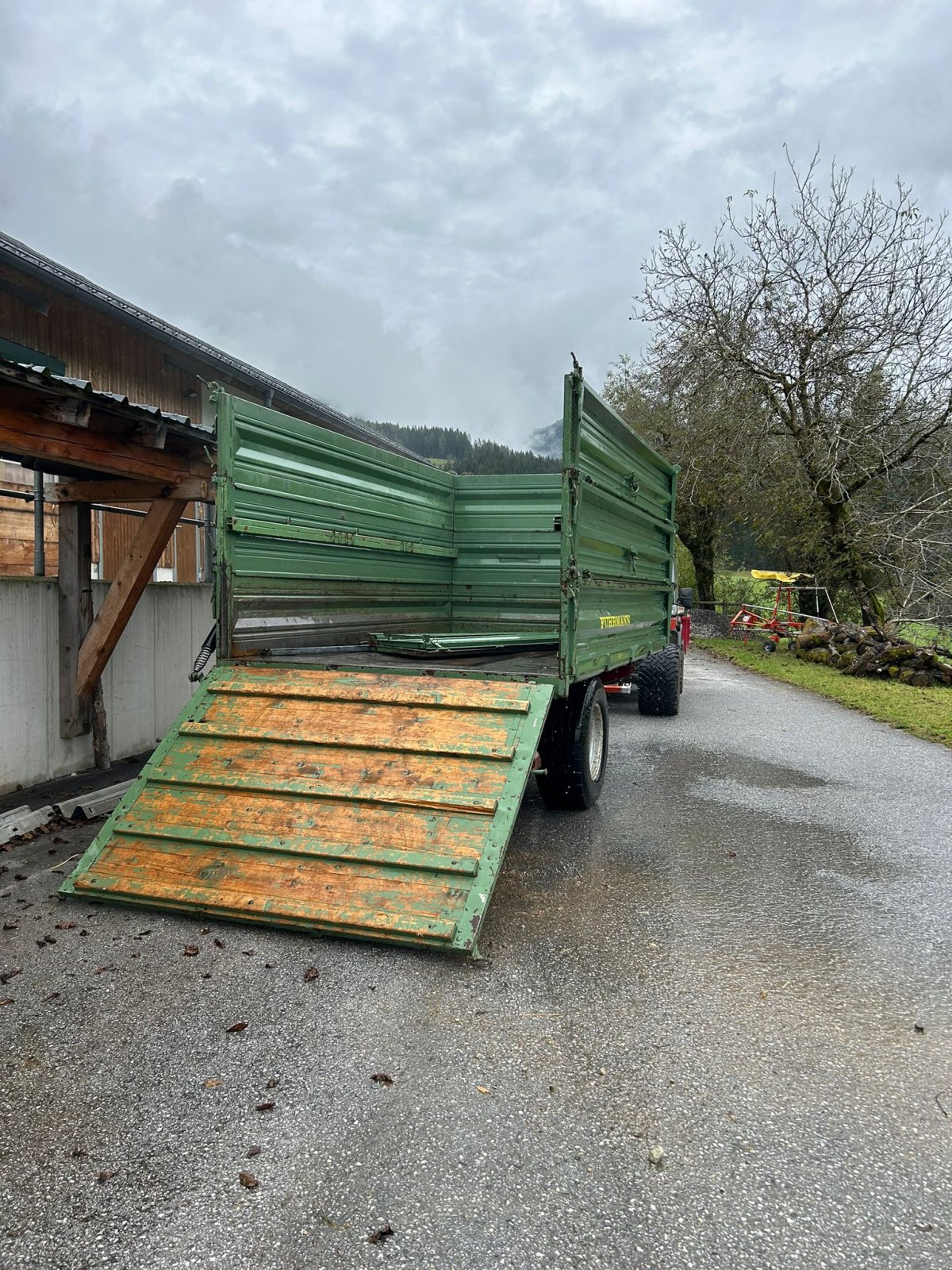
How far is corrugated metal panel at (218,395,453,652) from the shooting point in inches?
162

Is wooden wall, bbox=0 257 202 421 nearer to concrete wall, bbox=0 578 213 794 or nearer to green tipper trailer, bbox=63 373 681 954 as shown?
concrete wall, bbox=0 578 213 794

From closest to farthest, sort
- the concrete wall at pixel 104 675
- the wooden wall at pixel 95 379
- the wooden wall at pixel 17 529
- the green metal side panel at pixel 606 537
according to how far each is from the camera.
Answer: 1. the green metal side panel at pixel 606 537
2. the concrete wall at pixel 104 675
3. the wooden wall at pixel 17 529
4. the wooden wall at pixel 95 379

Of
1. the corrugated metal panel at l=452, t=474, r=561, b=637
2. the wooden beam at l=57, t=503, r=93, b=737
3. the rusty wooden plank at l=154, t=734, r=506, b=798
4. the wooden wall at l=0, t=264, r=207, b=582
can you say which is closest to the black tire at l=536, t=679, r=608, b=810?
the rusty wooden plank at l=154, t=734, r=506, b=798

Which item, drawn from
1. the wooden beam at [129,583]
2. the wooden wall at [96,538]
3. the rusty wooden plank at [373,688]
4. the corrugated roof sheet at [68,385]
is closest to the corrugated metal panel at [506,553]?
the wooden beam at [129,583]

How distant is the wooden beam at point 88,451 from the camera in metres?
4.09

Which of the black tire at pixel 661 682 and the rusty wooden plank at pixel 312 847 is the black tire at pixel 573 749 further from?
the black tire at pixel 661 682

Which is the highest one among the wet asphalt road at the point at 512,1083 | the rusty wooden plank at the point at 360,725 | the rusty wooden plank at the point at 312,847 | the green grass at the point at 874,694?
the rusty wooden plank at the point at 360,725

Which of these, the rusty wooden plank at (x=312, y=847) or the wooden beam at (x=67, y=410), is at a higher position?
the wooden beam at (x=67, y=410)

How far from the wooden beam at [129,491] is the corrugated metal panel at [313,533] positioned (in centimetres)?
109

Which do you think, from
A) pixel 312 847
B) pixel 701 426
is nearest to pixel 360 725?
pixel 312 847

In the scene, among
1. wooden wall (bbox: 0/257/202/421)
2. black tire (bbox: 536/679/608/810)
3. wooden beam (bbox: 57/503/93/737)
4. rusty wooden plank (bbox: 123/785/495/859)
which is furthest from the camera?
wooden wall (bbox: 0/257/202/421)

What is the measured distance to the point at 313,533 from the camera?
4605 mm

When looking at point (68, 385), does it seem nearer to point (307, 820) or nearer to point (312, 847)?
point (307, 820)

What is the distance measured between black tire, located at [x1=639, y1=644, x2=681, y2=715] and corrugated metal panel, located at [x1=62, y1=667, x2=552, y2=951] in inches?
207
